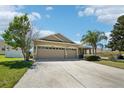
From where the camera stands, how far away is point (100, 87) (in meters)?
10.7

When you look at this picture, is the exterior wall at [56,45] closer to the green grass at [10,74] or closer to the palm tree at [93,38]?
the palm tree at [93,38]

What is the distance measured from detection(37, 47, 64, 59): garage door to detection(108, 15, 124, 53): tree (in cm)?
1167

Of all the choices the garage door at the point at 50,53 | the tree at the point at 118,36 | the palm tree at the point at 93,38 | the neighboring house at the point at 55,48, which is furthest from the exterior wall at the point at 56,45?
the tree at the point at 118,36

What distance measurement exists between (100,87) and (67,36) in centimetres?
3054

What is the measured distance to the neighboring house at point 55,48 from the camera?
33.9m

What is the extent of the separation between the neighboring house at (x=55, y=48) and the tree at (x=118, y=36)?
7.09 meters

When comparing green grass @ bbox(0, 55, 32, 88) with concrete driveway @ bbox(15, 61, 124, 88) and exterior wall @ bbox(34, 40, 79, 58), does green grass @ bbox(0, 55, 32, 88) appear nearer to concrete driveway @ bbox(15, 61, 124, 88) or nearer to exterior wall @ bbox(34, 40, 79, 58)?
concrete driveway @ bbox(15, 61, 124, 88)

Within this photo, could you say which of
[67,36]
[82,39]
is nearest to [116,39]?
[82,39]

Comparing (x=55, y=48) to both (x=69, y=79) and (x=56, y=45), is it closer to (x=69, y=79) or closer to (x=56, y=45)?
(x=56, y=45)

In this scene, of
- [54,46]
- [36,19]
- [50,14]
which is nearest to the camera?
[50,14]

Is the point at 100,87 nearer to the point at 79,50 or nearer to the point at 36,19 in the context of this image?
the point at 36,19

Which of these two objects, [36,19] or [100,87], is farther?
[36,19]

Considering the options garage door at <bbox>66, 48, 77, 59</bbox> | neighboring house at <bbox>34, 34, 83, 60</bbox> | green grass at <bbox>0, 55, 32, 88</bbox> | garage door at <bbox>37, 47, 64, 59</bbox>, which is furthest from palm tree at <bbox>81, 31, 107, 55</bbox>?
green grass at <bbox>0, 55, 32, 88</bbox>

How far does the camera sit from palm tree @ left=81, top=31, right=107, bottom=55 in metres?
40.7
